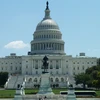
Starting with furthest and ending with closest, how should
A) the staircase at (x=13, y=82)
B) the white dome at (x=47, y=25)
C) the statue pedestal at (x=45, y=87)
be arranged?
the white dome at (x=47, y=25) → the staircase at (x=13, y=82) → the statue pedestal at (x=45, y=87)

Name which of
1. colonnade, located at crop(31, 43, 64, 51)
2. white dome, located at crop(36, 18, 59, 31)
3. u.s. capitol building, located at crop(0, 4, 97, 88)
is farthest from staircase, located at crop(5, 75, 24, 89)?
white dome, located at crop(36, 18, 59, 31)

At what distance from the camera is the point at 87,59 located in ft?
534

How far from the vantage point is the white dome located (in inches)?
6472

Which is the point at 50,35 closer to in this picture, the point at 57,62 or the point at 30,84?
the point at 57,62

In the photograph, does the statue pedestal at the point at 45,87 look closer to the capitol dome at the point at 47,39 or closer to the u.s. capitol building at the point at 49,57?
the u.s. capitol building at the point at 49,57

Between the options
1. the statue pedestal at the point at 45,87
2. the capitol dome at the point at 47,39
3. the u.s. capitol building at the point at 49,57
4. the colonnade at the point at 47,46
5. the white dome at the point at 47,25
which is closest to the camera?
the statue pedestal at the point at 45,87

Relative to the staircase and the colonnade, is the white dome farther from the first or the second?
the staircase

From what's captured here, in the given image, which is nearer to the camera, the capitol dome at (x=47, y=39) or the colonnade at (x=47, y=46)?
the capitol dome at (x=47, y=39)

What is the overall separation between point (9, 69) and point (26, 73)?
11.4 m

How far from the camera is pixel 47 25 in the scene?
540ft

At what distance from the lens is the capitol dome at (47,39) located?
529 ft

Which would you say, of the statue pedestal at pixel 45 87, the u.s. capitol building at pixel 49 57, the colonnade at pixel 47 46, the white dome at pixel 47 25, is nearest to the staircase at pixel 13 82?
the u.s. capitol building at pixel 49 57

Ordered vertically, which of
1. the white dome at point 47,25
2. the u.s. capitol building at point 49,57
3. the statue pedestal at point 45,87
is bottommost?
the statue pedestal at point 45,87

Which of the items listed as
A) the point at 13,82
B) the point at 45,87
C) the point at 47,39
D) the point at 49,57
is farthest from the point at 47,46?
the point at 45,87
